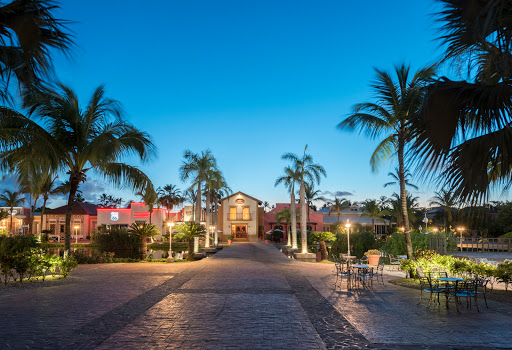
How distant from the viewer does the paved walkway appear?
6125 mm

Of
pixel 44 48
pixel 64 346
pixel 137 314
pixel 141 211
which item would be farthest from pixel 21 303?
pixel 141 211

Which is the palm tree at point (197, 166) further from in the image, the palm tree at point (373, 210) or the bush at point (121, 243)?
the palm tree at point (373, 210)

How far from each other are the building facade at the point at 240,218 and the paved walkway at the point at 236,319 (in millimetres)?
47511

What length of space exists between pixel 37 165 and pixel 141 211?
4541 centimetres

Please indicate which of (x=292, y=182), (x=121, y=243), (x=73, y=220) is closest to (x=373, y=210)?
(x=292, y=182)

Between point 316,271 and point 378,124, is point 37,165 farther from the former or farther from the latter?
point 316,271

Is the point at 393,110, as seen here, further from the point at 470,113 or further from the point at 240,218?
the point at 240,218

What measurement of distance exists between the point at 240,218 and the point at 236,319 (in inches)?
2057

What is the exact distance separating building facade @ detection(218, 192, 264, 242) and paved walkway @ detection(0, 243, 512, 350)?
47.5 m

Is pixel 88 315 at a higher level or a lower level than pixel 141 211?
lower

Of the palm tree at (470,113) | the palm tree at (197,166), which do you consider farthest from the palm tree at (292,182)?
the palm tree at (470,113)

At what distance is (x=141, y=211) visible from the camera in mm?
50656

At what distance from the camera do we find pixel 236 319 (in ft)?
25.2

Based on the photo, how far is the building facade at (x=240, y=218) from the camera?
5981cm
